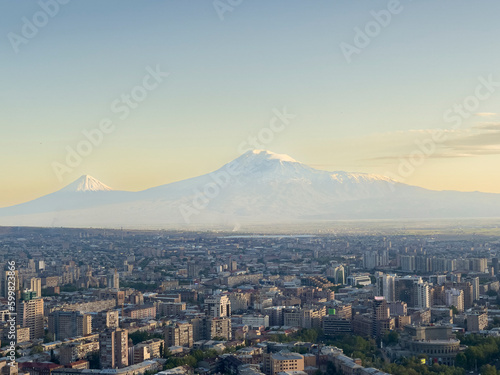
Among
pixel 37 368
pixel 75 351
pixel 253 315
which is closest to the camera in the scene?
pixel 37 368

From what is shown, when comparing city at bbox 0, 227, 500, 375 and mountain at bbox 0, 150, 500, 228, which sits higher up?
mountain at bbox 0, 150, 500, 228

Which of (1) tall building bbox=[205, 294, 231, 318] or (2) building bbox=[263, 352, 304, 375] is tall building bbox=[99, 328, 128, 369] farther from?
(1) tall building bbox=[205, 294, 231, 318]

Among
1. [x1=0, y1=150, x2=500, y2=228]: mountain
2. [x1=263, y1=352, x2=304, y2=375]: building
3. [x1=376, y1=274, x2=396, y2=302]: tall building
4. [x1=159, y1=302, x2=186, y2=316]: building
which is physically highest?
[x1=0, y1=150, x2=500, y2=228]: mountain

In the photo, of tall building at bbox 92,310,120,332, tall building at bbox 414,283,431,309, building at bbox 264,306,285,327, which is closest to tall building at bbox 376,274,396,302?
tall building at bbox 414,283,431,309

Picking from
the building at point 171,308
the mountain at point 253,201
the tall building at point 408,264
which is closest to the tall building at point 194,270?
the tall building at point 408,264

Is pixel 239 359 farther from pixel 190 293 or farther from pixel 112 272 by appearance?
pixel 112 272

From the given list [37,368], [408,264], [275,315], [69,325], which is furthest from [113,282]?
[37,368]

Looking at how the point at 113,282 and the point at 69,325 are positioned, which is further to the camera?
the point at 113,282

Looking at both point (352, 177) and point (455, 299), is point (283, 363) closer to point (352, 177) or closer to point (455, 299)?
point (455, 299)

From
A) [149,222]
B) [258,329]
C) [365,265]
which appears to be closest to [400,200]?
[149,222]
